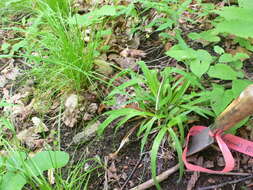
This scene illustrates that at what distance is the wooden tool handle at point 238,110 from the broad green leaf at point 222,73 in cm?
25

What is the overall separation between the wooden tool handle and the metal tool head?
4.1 inches

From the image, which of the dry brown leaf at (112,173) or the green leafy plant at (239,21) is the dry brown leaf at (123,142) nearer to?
the dry brown leaf at (112,173)

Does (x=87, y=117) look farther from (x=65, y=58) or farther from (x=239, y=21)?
(x=239, y=21)

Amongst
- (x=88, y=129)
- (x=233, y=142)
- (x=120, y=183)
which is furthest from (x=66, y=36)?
(x=233, y=142)

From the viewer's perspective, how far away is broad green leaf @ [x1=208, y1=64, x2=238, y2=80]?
1.25 meters

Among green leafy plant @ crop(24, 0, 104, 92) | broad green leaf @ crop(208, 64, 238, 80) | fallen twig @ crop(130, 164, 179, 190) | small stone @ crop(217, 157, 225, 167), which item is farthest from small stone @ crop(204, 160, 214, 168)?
green leafy plant @ crop(24, 0, 104, 92)

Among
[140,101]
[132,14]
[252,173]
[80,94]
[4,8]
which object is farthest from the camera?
[4,8]

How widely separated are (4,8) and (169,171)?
2444mm

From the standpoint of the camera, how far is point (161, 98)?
1.43 metres

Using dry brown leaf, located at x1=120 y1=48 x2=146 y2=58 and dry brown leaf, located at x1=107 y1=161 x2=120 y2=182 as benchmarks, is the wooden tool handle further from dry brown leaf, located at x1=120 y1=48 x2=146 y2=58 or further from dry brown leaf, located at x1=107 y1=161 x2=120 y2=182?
dry brown leaf, located at x1=120 y1=48 x2=146 y2=58

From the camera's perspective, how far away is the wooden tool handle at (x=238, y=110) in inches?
34.5

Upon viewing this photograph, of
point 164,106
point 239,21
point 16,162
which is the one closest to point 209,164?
point 164,106

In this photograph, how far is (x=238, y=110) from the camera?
0.95 meters

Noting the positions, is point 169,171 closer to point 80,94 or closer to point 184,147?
point 184,147
